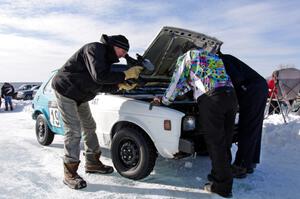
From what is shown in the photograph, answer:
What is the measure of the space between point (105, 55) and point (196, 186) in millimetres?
2042

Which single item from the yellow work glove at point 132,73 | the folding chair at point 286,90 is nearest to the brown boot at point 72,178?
the yellow work glove at point 132,73

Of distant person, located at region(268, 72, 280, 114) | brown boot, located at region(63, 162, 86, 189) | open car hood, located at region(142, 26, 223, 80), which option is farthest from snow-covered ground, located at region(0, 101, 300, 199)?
distant person, located at region(268, 72, 280, 114)

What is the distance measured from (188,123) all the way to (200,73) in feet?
2.36

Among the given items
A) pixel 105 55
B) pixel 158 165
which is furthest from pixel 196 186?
pixel 105 55

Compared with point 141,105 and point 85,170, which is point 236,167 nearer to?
point 141,105

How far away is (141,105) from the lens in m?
4.12

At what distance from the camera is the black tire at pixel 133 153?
13.2 ft

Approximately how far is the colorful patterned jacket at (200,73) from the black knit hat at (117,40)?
0.76 meters

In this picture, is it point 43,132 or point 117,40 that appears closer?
point 117,40

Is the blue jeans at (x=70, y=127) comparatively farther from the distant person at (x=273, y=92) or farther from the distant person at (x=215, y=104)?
the distant person at (x=273, y=92)

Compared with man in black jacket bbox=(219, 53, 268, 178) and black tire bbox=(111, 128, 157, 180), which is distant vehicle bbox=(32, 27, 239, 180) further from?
man in black jacket bbox=(219, 53, 268, 178)

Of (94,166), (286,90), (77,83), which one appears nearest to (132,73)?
(77,83)

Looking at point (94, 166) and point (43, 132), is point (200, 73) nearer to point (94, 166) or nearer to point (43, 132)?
point (94, 166)

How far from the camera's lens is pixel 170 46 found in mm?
5223
